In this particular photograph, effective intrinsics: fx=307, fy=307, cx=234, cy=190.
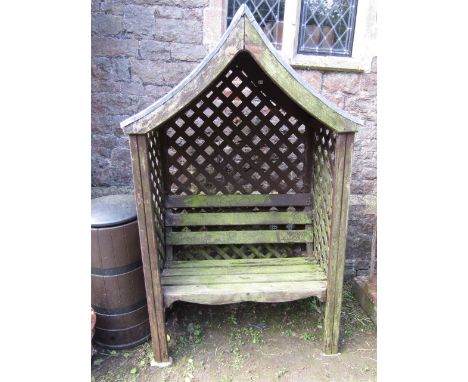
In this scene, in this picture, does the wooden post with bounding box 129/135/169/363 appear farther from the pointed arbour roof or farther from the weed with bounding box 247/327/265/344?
the weed with bounding box 247/327/265/344

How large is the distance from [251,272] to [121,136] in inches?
68.0

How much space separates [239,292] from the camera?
2.09 metres

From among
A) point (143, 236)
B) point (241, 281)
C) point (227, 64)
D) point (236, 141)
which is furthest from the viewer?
point (236, 141)

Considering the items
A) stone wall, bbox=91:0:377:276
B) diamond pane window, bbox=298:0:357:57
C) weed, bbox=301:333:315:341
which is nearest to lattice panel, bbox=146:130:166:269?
stone wall, bbox=91:0:377:276

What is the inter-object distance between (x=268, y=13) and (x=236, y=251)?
2128mm

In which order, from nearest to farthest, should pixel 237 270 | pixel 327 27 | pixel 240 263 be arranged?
pixel 237 270, pixel 240 263, pixel 327 27

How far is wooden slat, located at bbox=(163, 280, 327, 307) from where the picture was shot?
2.06 meters

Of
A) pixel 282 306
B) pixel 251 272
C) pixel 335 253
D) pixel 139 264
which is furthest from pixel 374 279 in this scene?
pixel 139 264

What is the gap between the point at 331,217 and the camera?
2.00m

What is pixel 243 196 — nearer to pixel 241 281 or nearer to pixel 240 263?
pixel 240 263

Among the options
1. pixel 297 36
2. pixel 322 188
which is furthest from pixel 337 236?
pixel 297 36

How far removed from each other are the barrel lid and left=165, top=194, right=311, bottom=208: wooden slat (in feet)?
1.67

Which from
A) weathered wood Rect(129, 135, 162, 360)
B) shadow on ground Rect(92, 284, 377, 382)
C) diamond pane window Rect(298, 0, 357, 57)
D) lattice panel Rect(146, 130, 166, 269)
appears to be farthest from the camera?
diamond pane window Rect(298, 0, 357, 57)

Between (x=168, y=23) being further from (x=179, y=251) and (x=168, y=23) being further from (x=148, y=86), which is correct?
(x=179, y=251)
